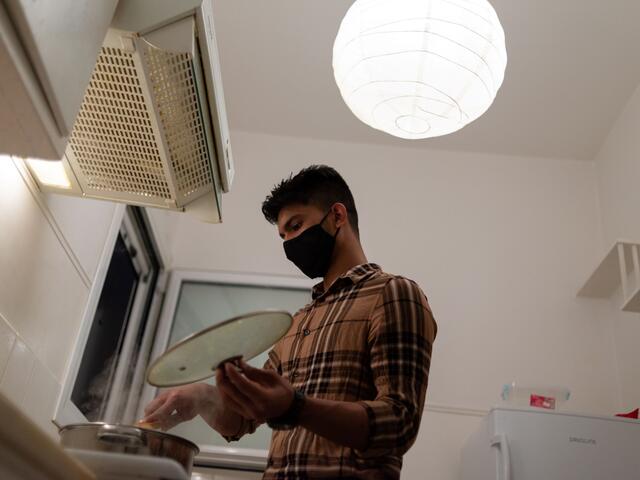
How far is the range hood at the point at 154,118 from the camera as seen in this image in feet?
4.95

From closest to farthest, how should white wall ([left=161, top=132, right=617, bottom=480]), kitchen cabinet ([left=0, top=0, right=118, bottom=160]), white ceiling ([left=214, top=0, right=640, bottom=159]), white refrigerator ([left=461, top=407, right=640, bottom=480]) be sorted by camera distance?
kitchen cabinet ([left=0, top=0, right=118, bottom=160]), white refrigerator ([left=461, top=407, right=640, bottom=480]), white ceiling ([left=214, top=0, right=640, bottom=159]), white wall ([left=161, top=132, right=617, bottom=480])

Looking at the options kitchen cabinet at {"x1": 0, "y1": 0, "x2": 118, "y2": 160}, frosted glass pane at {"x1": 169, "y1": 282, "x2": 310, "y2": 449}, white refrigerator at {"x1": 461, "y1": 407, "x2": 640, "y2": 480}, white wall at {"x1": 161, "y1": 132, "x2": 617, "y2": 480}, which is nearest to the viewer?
kitchen cabinet at {"x1": 0, "y1": 0, "x2": 118, "y2": 160}

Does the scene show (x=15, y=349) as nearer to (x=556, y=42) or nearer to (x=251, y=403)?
(x=251, y=403)

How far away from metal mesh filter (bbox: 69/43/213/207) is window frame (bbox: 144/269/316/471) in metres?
1.47

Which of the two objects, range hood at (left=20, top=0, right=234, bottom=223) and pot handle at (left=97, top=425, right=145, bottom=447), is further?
range hood at (left=20, top=0, right=234, bottom=223)

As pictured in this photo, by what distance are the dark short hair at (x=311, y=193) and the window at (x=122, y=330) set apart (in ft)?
2.37

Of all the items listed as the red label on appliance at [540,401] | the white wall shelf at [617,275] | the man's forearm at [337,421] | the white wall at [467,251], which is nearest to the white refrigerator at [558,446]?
the red label on appliance at [540,401]

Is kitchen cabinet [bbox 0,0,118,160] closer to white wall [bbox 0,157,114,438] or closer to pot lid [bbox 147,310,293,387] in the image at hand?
white wall [bbox 0,157,114,438]

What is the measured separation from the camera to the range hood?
1.51m

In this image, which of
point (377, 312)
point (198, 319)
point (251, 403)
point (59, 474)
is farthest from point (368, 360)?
point (198, 319)

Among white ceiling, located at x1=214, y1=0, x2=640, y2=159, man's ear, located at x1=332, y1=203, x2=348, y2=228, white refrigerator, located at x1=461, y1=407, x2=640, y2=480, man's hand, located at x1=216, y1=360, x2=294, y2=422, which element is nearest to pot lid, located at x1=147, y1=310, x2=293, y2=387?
man's hand, located at x1=216, y1=360, x2=294, y2=422

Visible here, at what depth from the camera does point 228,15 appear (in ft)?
10.8

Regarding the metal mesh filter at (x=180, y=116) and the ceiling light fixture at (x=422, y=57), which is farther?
the ceiling light fixture at (x=422, y=57)

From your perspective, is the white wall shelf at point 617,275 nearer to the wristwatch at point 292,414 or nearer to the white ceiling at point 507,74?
the white ceiling at point 507,74
